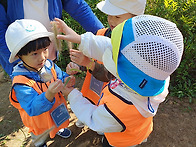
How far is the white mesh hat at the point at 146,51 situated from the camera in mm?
1128

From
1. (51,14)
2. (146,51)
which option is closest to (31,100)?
(51,14)

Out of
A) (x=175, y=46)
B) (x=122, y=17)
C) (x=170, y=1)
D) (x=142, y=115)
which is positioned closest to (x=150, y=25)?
(x=175, y=46)

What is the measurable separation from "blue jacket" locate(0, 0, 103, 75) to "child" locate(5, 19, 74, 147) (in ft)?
1.48

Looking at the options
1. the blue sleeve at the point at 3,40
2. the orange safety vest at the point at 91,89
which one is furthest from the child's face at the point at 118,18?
the blue sleeve at the point at 3,40

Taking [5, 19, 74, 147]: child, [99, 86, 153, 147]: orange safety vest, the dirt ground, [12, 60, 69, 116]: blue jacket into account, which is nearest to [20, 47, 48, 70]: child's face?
[5, 19, 74, 147]: child

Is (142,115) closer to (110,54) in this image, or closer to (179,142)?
(110,54)

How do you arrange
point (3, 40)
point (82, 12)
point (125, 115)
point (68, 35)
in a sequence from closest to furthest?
point (125, 115) < point (68, 35) < point (3, 40) < point (82, 12)

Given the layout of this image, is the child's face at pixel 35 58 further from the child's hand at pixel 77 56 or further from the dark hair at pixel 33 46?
the child's hand at pixel 77 56

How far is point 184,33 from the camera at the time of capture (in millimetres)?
3473

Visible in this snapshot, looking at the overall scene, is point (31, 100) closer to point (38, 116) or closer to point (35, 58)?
point (38, 116)

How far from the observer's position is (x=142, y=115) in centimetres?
Result: 154

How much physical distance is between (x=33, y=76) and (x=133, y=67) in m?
1.26

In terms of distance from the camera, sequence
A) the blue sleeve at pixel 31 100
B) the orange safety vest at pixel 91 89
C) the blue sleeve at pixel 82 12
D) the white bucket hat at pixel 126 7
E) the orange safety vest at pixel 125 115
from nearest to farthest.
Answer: the orange safety vest at pixel 125 115 → the blue sleeve at pixel 31 100 → the white bucket hat at pixel 126 7 → the orange safety vest at pixel 91 89 → the blue sleeve at pixel 82 12

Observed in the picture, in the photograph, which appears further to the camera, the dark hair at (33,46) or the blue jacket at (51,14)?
the blue jacket at (51,14)
